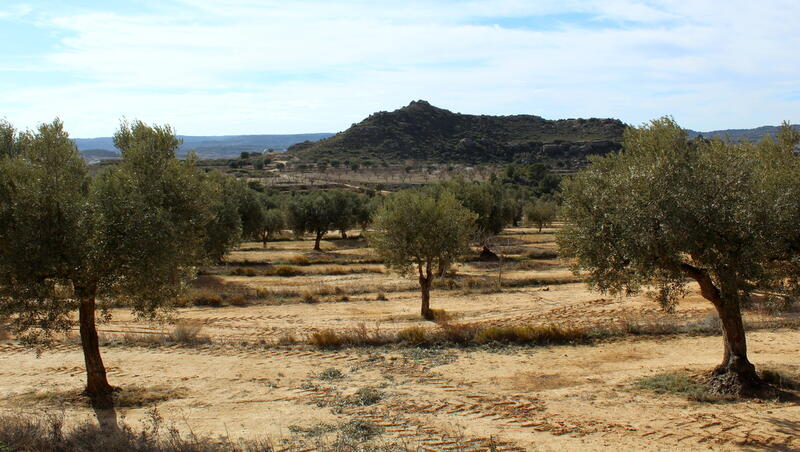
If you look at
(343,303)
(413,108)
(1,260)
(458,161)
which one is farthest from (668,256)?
(413,108)

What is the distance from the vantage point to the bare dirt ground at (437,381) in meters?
11.4

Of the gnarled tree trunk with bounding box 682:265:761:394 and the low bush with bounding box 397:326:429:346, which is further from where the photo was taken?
the low bush with bounding box 397:326:429:346

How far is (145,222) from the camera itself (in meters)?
12.4

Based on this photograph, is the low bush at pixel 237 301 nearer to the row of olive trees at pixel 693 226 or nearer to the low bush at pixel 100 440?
the low bush at pixel 100 440

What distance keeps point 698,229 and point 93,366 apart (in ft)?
46.5

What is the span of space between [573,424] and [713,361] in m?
6.96

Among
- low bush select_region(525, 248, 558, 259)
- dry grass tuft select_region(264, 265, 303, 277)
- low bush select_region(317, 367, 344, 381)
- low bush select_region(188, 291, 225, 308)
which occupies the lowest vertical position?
low bush select_region(188, 291, 225, 308)

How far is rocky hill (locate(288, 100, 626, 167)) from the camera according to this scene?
5512 inches

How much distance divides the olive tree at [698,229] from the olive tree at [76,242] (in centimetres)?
989

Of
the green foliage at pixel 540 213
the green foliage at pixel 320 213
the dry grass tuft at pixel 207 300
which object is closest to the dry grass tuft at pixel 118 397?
the dry grass tuft at pixel 207 300

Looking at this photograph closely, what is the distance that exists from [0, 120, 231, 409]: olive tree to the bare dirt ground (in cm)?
265

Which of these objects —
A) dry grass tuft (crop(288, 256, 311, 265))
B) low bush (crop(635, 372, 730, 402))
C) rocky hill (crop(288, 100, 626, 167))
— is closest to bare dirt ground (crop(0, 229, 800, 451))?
low bush (crop(635, 372, 730, 402))

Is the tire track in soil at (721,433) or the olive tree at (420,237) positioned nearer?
the tire track in soil at (721,433)

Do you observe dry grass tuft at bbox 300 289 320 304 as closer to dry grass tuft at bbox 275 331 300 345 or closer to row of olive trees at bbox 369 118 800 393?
dry grass tuft at bbox 275 331 300 345
